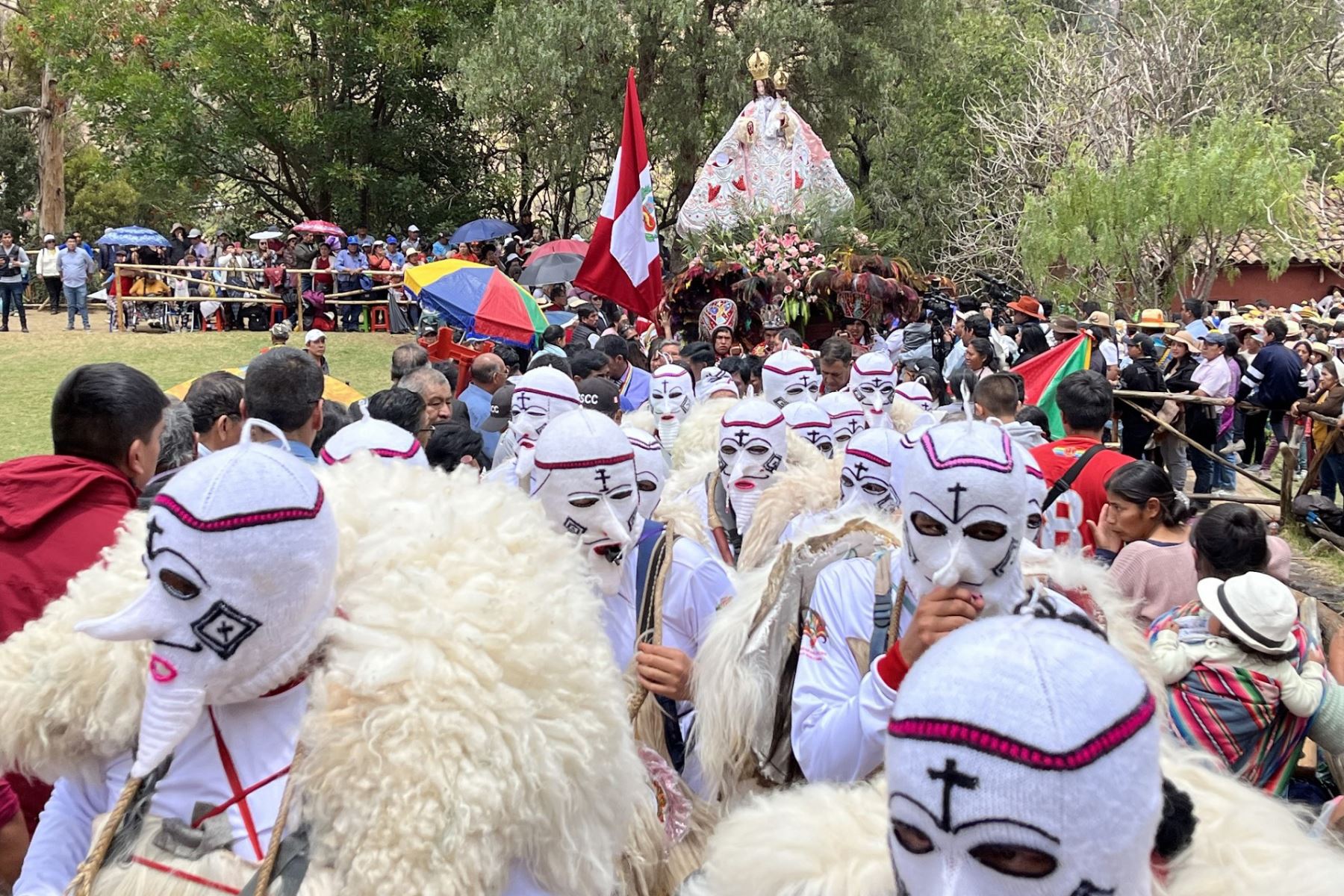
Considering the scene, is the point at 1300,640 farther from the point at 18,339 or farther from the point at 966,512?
the point at 18,339

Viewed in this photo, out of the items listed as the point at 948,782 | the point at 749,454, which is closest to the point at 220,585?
the point at 948,782

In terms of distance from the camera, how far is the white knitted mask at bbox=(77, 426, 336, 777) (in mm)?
2117

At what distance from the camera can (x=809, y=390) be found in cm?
852

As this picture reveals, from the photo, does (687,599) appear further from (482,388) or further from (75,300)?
(75,300)

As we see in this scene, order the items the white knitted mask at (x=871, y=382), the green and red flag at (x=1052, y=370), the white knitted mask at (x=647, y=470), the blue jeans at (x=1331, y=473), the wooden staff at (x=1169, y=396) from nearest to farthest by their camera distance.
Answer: the white knitted mask at (x=647, y=470) → the white knitted mask at (x=871, y=382) → the green and red flag at (x=1052, y=370) → the wooden staff at (x=1169, y=396) → the blue jeans at (x=1331, y=473)

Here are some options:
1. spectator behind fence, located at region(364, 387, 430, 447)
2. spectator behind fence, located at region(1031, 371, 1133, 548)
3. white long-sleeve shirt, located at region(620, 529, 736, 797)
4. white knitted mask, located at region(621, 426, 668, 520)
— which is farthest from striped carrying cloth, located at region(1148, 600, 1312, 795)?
spectator behind fence, located at region(364, 387, 430, 447)

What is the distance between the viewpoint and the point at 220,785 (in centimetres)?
224

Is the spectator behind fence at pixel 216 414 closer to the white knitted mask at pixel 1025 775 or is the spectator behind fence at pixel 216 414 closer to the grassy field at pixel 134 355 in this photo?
→ the white knitted mask at pixel 1025 775

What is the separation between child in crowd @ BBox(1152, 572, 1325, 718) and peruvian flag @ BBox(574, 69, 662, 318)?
8860mm

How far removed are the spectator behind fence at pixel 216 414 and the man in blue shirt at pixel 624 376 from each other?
17.2ft

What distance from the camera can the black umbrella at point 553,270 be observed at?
69.6 ft

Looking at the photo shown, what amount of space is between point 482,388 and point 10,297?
58.1 ft

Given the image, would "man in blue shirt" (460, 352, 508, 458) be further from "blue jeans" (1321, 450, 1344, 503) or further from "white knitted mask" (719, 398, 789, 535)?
"blue jeans" (1321, 450, 1344, 503)

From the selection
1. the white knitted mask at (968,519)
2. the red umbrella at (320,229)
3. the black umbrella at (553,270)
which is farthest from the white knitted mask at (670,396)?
the red umbrella at (320,229)
